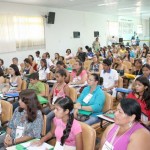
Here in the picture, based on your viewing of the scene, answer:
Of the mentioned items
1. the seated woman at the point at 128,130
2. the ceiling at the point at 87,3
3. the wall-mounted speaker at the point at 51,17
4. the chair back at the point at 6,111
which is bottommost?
the chair back at the point at 6,111

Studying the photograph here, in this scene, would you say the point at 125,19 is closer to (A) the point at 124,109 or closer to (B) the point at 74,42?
(B) the point at 74,42

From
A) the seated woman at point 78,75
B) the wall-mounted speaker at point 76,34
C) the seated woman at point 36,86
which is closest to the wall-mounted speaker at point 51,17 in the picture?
the wall-mounted speaker at point 76,34

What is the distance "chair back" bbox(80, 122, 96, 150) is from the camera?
2.14m

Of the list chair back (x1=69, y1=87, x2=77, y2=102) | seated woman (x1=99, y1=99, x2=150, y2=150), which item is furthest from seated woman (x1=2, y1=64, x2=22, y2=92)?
seated woman (x1=99, y1=99, x2=150, y2=150)

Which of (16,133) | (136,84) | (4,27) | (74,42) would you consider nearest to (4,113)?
(16,133)

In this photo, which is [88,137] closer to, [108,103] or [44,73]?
[108,103]

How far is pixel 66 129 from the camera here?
7.28 ft

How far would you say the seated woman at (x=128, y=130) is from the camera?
177 cm

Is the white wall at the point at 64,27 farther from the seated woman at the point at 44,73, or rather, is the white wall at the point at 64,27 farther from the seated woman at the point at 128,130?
the seated woman at the point at 128,130

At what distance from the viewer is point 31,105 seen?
8.51 ft

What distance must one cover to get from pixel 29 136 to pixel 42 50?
882cm

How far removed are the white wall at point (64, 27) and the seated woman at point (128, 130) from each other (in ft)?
27.0

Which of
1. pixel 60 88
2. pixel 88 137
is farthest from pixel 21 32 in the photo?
pixel 88 137

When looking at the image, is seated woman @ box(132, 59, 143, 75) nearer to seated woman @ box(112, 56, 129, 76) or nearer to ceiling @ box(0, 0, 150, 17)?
seated woman @ box(112, 56, 129, 76)
